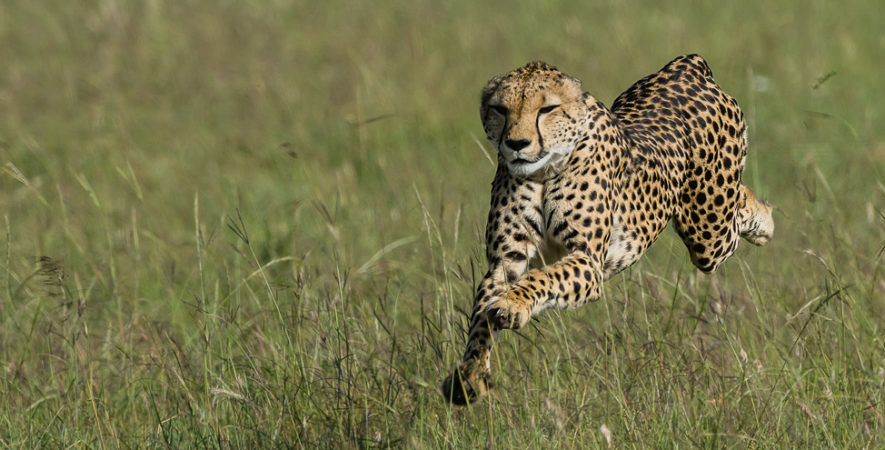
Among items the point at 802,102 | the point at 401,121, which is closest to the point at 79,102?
the point at 401,121

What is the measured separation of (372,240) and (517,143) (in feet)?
14.5

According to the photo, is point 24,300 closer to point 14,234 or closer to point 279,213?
point 14,234

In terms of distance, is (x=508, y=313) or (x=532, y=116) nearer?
(x=508, y=313)

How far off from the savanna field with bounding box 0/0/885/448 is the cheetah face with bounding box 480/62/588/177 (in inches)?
23.6

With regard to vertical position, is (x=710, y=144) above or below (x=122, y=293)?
above

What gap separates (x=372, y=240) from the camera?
7887mm

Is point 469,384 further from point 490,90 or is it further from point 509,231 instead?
point 490,90

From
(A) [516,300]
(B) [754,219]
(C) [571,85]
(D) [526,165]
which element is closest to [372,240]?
(B) [754,219]

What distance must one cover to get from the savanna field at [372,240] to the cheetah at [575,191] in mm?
254

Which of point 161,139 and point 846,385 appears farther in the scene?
point 161,139

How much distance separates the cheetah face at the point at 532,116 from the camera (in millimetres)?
3541

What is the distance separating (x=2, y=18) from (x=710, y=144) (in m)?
9.19

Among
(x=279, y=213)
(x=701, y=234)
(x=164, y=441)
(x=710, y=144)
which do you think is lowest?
(x=279, y=213)

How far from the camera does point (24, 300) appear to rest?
693 cm
